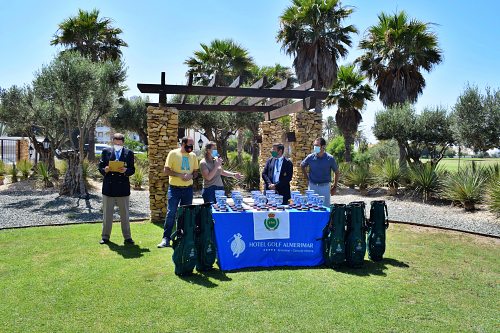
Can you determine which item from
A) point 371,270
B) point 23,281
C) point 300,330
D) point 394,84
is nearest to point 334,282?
point 371,270

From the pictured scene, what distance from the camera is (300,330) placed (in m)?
3.66

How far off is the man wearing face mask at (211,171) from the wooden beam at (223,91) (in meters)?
3.08

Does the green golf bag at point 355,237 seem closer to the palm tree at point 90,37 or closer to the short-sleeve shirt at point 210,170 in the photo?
the short-sleeve shirt at point 210,170

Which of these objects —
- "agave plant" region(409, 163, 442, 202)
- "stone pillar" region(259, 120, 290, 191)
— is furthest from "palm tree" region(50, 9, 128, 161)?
"agave plant" region(409, 163, 442, 202)

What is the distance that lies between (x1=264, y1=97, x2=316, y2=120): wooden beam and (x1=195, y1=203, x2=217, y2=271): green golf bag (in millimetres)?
Result: 6100

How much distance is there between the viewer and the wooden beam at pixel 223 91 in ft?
30.2

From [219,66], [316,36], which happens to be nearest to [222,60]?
[219,66]

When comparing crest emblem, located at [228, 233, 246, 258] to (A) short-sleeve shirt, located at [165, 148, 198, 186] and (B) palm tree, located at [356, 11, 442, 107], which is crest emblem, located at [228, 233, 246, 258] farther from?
(B) palm tree, located at [356, 11, 442, 107]

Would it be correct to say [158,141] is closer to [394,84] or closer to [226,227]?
[226,227]

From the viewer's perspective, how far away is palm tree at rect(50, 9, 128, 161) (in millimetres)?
22547

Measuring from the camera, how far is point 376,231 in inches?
230

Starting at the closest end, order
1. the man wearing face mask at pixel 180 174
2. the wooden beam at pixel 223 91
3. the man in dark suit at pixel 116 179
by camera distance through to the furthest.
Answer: the man wearing face mask at pixel 180 174 < the man in dark suit at pixel 116 179 < the wooden beam at pixel 223 91

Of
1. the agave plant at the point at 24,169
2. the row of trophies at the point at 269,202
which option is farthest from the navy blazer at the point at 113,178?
the agave plant at the point at 24,169

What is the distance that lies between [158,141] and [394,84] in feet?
53.4
